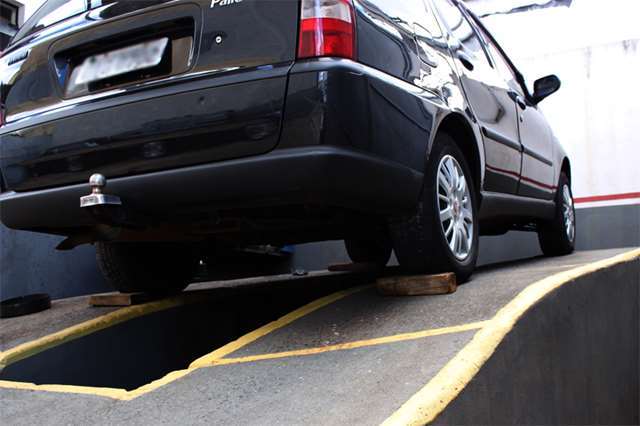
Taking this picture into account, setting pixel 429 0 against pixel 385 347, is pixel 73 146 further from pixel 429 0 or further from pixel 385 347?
pixel 429 0

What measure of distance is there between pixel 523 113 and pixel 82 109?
2.96 metres

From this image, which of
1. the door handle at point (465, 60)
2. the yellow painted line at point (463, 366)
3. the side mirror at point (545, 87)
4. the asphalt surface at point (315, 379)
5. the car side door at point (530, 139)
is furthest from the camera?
the side mirror at point (545, 87)

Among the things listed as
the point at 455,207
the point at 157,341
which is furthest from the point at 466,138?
the point at 157,341

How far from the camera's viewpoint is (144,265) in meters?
3.43

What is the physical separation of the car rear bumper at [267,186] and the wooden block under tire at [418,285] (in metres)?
0.36

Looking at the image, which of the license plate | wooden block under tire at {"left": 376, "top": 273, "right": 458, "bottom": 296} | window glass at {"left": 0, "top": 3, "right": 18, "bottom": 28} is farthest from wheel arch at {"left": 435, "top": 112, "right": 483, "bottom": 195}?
window glass at {"left": 0, "top": 3, "right": 18, "bottom": 28}

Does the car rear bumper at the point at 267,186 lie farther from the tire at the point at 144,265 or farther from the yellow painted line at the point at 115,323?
the tire at the point at 144,265

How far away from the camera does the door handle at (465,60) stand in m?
3.18

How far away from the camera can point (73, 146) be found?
7.47 feet

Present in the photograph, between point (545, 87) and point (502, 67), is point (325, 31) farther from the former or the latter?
point (545, 87)

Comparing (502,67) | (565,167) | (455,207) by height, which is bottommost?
(455,207)

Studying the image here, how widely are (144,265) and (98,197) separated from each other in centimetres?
138

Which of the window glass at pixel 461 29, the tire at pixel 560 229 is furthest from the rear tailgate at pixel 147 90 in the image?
the tire at pixel 560 229

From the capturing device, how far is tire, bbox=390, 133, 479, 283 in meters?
2.49
